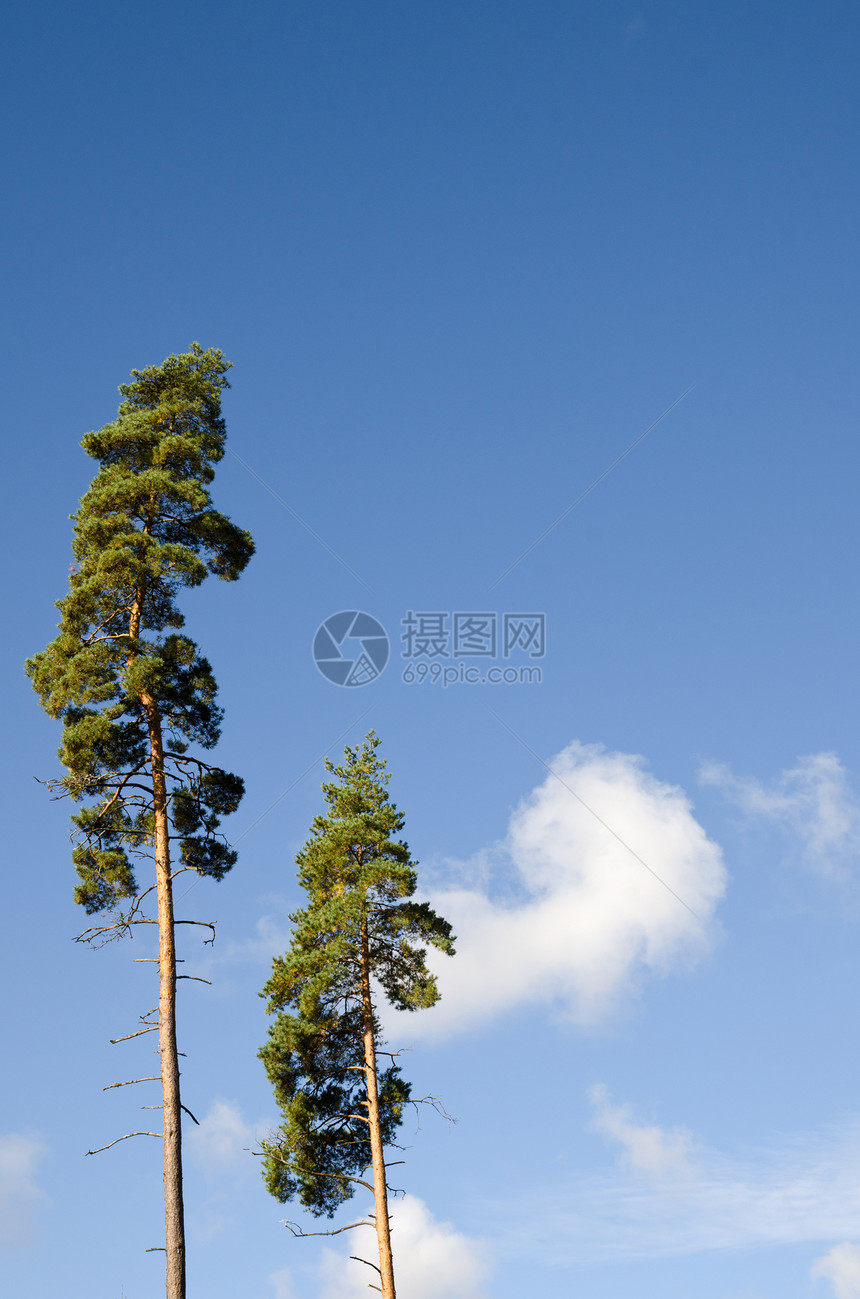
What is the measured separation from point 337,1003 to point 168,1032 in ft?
20.7

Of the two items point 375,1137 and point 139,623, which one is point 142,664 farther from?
point 375,1137

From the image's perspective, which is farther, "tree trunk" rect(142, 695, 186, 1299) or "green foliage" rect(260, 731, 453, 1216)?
"green foliage" rect(260, 731, 453, 1216)

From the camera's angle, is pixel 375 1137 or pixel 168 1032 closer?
pixel 168 1032

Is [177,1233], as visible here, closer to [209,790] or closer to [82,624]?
[209,790]

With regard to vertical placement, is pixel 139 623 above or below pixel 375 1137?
above

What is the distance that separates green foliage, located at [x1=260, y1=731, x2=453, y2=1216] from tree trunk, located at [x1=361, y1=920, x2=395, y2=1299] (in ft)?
0.35

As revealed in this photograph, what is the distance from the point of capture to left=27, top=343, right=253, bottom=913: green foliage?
18.0 meters

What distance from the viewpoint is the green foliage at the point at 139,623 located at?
18.0m

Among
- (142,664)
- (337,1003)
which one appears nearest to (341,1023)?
(337,1003)

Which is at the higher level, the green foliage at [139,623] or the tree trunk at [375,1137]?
the green foliage at [139,623]

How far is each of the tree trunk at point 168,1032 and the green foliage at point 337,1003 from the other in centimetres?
542

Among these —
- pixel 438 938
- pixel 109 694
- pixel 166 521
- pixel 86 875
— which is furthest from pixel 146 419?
pixel 438 938

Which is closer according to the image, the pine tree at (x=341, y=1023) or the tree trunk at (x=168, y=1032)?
the tree trunk at (x=168, y=1032)

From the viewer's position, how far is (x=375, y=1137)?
21.0 metres
